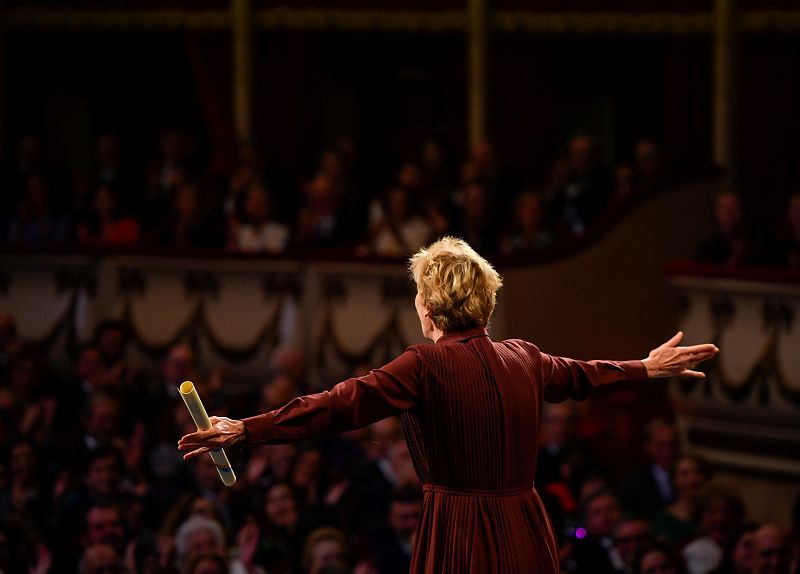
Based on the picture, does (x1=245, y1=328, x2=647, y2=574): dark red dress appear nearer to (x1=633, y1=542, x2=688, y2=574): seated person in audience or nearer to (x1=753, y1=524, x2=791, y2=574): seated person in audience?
(x1=633, y1=542, x2=688, y2=574): seated person in audience

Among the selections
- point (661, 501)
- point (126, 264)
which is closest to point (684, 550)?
point (661, 501)

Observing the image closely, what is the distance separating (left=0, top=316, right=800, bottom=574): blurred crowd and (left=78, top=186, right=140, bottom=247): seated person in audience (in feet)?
5.59

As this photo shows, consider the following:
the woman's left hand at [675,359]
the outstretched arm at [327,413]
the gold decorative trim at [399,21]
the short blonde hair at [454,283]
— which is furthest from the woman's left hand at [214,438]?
the gold decorative trim at [399,21]

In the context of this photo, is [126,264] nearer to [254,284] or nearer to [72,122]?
[254,284]

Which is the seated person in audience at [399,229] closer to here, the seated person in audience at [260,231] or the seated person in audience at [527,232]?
the seated person in audience at [527,232]

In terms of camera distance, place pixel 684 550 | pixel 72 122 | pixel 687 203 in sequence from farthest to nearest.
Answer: pixel 72 122 < pixel 687 203 < pixel 684 550

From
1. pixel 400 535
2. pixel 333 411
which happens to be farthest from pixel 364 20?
pixel 333 411

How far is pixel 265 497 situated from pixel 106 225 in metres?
3.79

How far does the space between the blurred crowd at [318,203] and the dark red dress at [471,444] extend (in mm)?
5114

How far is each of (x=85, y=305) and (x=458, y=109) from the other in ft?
12.5

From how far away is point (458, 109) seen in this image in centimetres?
1313

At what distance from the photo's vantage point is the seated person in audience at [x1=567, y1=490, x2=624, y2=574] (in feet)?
22.5

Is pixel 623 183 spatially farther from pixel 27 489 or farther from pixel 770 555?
pixel 27 489

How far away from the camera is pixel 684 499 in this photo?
7.68 meters
